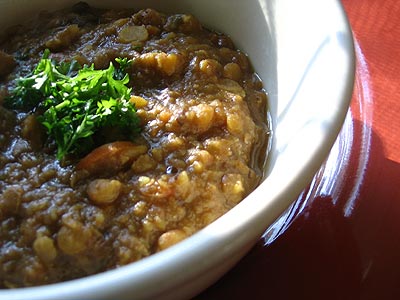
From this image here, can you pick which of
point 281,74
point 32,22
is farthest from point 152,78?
point 32,22

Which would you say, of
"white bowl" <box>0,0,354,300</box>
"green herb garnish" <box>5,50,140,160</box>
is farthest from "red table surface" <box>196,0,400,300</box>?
"green herb garnish" <box>5,50,140,160</box>

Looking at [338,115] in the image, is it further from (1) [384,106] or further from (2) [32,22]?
(2) [32,22]

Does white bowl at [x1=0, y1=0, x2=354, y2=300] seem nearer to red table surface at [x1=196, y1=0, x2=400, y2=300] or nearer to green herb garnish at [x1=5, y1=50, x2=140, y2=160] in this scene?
red table surface at [x1=196, y1=0, x2=400, y2=300]

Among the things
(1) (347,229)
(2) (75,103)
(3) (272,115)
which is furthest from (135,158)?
(1) (347,229)

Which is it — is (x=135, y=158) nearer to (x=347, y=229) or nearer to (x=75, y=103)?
(x=75, y=103)

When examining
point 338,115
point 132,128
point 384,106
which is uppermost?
point 338,115
